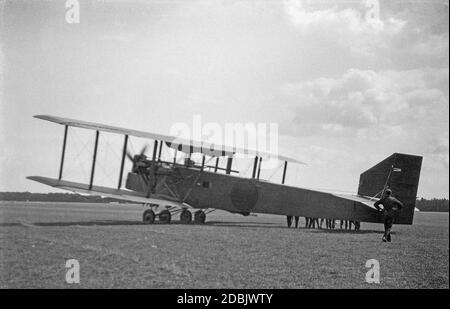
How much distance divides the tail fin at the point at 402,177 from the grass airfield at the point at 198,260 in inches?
55.8

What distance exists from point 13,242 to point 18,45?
3.44m

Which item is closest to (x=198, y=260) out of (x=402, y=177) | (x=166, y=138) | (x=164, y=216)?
(x=166, y=138)

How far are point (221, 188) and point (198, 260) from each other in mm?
7427

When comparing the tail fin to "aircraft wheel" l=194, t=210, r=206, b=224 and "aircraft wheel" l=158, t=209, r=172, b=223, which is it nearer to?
"aircraft wheel" l=194, t=210, r=206, b=224

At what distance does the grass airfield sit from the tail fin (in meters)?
1.42

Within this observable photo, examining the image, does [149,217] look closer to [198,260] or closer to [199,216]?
[199,216]

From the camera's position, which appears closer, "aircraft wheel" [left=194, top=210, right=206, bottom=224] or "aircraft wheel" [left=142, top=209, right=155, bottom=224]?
"aircraft wheel" [left=142, top=209, right=155, bottom=224]

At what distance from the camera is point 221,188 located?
14.7 m

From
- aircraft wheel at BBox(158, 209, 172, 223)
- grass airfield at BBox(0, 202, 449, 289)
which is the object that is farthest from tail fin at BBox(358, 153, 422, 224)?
aircraft wheel at BBox(158, 209, 172, 223)

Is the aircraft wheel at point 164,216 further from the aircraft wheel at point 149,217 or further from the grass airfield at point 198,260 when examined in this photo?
the grass airfield at point 198,260

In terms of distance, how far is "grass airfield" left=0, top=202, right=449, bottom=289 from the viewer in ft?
20.7

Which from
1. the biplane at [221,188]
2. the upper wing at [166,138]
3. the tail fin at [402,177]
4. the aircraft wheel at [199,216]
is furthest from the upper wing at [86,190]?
the tail fin at [402,177]

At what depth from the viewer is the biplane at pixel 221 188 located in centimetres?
1135
